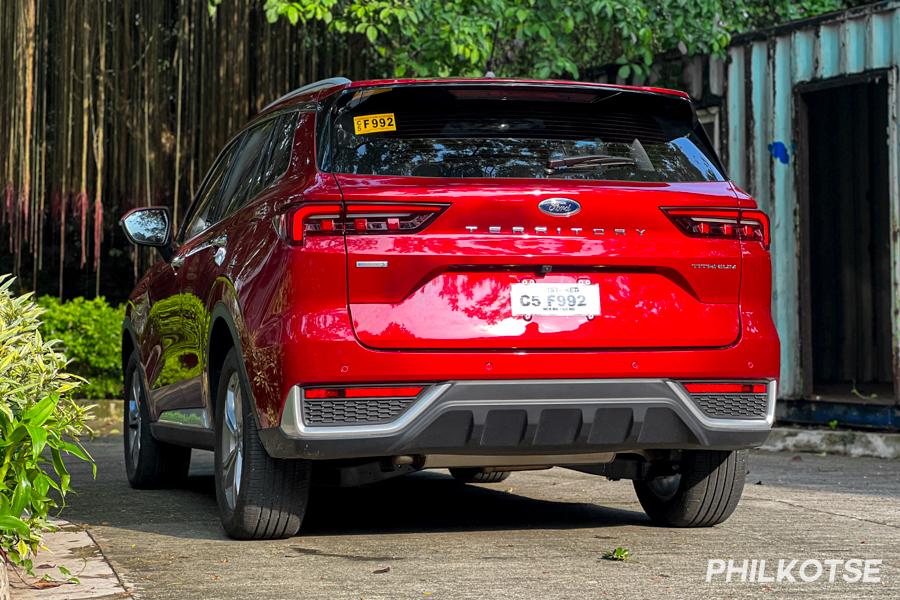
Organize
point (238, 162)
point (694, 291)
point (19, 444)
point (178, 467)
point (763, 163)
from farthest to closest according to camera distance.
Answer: point (763, 163)
point (178, 467)
point (238, 162)
point (694, 291)
point (19, 444)

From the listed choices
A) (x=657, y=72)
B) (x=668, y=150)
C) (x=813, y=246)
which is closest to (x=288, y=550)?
(x=668, y=150)

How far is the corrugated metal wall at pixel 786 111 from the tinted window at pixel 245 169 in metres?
5.54

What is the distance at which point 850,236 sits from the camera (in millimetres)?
14695

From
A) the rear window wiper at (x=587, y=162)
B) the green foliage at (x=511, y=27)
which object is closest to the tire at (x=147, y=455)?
the rear window wiper at (x=587, y=162)

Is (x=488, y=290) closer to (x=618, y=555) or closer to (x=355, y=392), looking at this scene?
(x=355, y=392)

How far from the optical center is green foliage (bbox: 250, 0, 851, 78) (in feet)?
39.0

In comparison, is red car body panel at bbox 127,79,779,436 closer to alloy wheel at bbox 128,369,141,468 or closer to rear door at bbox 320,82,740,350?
rear door at bbox 320,82,740,350

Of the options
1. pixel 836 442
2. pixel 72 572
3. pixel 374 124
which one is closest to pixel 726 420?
pixel 374 124

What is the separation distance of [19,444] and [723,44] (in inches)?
343

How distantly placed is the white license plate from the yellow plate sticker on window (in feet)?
2.73

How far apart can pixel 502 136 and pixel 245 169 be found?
5.33 feet

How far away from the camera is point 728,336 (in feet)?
18.3

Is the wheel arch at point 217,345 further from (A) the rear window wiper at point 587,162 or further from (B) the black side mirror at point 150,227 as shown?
(A) the rear window wiper at point 587,162

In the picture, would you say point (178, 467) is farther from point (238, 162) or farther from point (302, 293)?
point (302, 293)
